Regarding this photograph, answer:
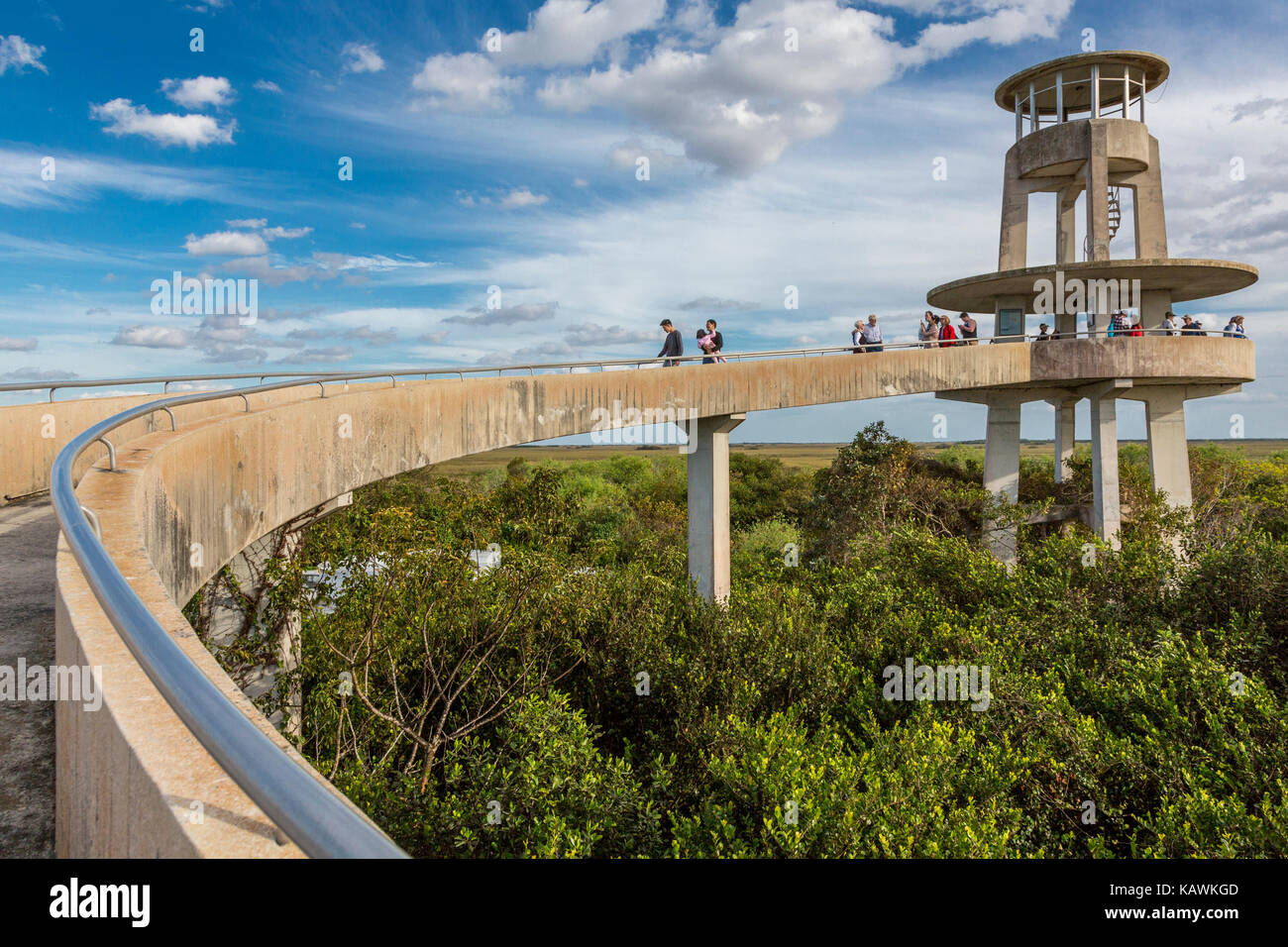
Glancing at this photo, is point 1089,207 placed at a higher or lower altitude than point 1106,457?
higher

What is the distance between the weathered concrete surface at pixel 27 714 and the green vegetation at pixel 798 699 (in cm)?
489

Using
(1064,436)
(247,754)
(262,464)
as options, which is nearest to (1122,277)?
(1064,436)

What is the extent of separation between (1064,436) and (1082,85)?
37.4 ft

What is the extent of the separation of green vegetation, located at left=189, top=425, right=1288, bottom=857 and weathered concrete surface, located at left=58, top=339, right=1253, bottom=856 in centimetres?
260

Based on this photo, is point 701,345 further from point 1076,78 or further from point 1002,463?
point 1076,78

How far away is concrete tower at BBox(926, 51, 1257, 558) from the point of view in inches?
872

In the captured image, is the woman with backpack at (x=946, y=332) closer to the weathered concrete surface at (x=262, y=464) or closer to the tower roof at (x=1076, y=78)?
the weathered concrete surface at (x=262, y=464)


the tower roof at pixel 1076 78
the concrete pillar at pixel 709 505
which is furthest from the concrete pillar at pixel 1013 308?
the concrete pillar at pixel 709 505

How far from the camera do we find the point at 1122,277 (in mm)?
22344

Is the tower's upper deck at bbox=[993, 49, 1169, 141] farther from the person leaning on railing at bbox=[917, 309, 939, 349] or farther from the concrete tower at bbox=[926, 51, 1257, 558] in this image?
the person leaning on railing at bbox=[917, 309, 939, 349]


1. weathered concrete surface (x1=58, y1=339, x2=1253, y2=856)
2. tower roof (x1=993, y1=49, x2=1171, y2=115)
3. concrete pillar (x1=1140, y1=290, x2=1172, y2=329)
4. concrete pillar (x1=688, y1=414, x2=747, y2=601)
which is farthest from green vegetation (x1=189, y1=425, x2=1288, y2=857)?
tower roof (x1=993, y1=49, x2=1171, y2=115)

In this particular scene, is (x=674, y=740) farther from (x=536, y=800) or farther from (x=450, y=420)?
(x=450, y=420)
